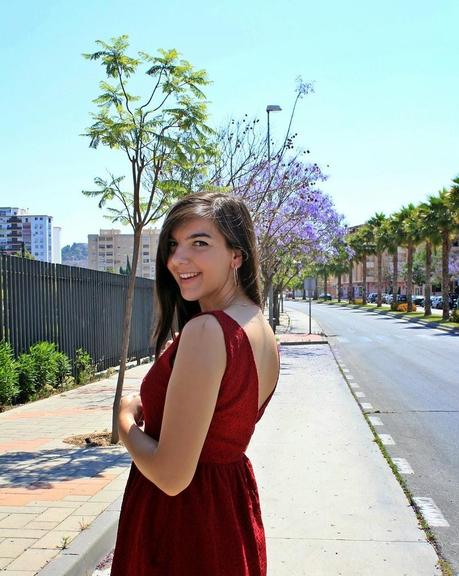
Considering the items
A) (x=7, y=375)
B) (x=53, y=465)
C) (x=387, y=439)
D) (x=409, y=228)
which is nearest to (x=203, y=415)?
(x=53, y=465)

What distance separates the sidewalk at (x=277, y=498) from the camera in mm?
4156

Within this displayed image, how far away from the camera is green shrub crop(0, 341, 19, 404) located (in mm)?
9617

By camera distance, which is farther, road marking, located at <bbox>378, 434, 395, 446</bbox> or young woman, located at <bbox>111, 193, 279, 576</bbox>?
road marking, located at <bbox>378, 434, 395, 446</bbox>

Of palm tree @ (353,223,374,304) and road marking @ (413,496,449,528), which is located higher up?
palm tree @ (353,223,374,304)

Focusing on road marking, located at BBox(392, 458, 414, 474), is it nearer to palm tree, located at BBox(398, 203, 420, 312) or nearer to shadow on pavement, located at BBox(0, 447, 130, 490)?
shadow on pavement, located at BBox(0, 447, 130, 490)

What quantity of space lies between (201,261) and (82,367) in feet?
39.6

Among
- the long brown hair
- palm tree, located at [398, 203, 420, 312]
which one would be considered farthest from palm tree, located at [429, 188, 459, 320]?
the long brown hair

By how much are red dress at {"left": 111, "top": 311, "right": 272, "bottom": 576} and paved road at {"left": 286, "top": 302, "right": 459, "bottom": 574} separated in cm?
298

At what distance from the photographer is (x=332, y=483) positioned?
20.1ft

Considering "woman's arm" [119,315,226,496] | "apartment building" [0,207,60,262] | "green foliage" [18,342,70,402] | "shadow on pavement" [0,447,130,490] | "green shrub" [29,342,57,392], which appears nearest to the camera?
"woman's arm" [119,315,226,496]

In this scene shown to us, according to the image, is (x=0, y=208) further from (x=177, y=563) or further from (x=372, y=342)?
(x=177, y=563)

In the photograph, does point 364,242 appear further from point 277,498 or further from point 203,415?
point 203,415

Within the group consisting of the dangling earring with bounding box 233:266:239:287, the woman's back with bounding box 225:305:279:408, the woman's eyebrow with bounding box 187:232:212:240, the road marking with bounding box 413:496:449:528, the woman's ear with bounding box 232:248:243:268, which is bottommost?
the road marking with bounding box 413:496:449:528

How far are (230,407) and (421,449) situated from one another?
6.56 metres
